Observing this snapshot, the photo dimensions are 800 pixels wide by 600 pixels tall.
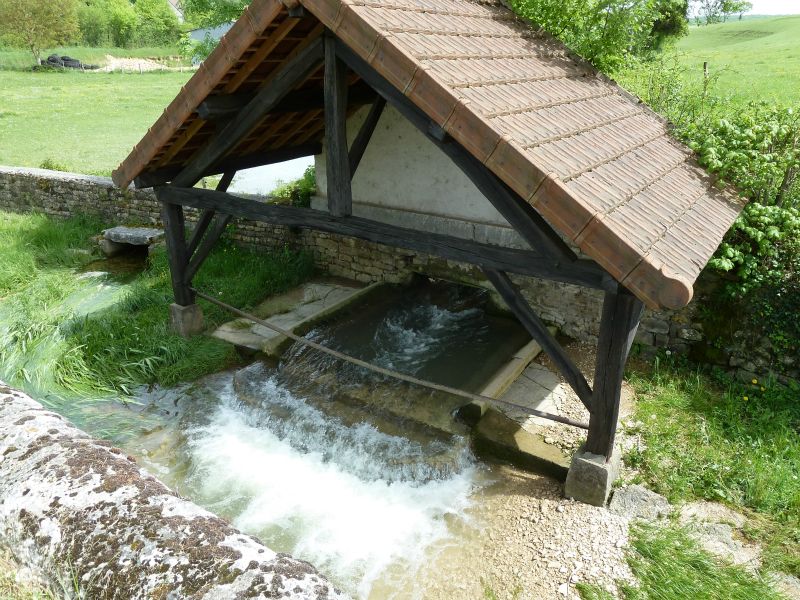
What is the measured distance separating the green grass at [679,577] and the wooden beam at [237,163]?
15.0 feet

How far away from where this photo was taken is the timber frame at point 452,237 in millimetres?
3574

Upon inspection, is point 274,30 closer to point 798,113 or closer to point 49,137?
point 798,113

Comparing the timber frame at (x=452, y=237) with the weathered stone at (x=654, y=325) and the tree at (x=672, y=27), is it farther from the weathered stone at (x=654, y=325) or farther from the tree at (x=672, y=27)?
the tree at (x=672, y=27)

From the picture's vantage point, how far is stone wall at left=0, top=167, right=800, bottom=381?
5.53 meters

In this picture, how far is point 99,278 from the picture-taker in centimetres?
812

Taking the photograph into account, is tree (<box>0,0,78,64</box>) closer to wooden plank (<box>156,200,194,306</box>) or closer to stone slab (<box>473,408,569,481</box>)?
wooden plank (<box>156,200,194,306</box>)

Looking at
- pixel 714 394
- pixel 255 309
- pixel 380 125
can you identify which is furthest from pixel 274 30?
pixel 714 394

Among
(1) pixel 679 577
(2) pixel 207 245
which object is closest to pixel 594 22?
(2) pixel 207 245

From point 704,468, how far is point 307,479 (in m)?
3.07

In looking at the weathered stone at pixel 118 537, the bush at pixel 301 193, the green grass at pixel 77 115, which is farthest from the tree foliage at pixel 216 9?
the weathered stone at pixel 118 537

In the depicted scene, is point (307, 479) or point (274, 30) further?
point (307, 479)

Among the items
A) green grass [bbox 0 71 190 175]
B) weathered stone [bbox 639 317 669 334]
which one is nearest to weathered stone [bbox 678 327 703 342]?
weathered stone [bbox 639 317 669 334]

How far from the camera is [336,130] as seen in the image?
4035 mm

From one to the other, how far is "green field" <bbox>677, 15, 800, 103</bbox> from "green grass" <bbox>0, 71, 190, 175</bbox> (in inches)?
528
